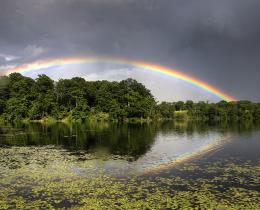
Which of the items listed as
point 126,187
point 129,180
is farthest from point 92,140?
point 126,187

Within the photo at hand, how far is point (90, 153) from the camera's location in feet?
120

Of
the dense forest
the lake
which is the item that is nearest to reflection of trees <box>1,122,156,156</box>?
the lake

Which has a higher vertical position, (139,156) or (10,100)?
(10,100)

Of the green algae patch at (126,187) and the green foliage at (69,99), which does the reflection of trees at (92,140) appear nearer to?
the green algae patch at (126,187)

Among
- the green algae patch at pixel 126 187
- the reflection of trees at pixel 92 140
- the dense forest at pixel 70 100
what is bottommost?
the green algae patch at pixel 126 187

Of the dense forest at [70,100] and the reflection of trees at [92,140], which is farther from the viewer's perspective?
the dense forest at [70,100]

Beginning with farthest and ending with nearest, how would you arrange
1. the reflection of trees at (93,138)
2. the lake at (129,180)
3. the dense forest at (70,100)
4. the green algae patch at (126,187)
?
the dense forest at (70,100)
the reflection of trees at (93,138)
the lake at (129,180)
the green algae patch at (126,187)

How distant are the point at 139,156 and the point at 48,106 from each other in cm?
10169

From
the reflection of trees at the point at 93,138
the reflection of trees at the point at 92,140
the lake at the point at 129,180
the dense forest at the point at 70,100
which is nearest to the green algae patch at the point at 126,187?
the lake at the point at 129,180

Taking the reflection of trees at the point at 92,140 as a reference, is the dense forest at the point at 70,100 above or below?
above

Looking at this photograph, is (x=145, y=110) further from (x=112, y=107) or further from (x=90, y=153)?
(x=90, y=153)

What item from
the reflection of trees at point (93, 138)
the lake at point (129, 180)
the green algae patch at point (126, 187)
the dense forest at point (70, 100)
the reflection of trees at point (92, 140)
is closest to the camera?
the green algae patch at point (126, 187)

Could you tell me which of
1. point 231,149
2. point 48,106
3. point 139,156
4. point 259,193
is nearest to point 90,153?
point 139,156

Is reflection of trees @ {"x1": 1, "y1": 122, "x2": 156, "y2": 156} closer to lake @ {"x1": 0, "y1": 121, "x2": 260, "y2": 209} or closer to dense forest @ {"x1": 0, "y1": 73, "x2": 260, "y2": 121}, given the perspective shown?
lake @ {"x1": 0, "y1": 121, "x2": 260, "y2": 209}
